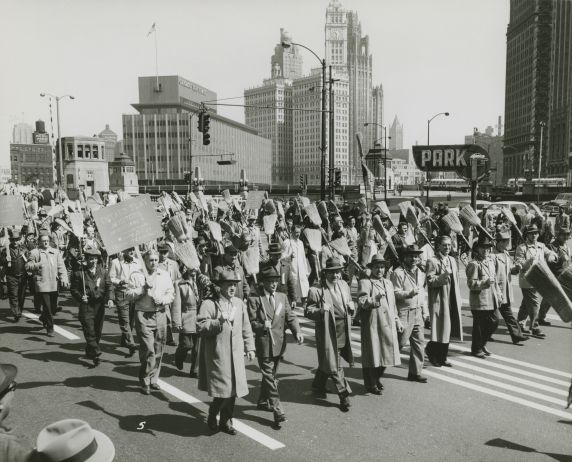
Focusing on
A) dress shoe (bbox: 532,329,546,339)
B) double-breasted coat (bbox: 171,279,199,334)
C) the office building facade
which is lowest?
dress shoe (bbox: 532,329,546,339)

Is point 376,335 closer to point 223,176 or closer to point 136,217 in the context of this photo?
point 136,217

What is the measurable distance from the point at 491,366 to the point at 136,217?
18.2 ft

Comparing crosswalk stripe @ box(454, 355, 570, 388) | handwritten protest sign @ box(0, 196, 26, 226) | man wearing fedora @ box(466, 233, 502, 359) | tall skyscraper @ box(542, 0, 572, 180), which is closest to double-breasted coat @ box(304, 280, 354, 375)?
man wearing fedora @ box(466, 233, 502, 359)

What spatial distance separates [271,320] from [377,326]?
146 cm

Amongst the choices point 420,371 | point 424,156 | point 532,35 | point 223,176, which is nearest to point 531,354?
point 420,371

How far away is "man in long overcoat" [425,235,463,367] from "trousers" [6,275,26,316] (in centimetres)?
829

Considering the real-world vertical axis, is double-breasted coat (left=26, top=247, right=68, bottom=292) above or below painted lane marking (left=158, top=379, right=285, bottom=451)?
above

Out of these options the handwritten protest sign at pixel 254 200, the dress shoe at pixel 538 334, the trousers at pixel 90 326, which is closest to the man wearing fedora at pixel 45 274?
the trousers at pixel 90 326

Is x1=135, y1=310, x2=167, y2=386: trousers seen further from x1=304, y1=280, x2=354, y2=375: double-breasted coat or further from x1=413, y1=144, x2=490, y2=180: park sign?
x1=413, y1=144, x2=490, y2=180: park sign

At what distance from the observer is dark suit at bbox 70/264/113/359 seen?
7.75 metres

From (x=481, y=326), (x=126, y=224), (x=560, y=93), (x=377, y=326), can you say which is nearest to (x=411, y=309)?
(x=377, y=326)

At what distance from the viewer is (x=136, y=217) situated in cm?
704

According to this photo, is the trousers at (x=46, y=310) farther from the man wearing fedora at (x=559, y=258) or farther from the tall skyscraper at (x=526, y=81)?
the tall skyscraper at (x=526, y=81)

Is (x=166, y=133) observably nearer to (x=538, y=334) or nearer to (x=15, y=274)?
(x=15, y=274)
